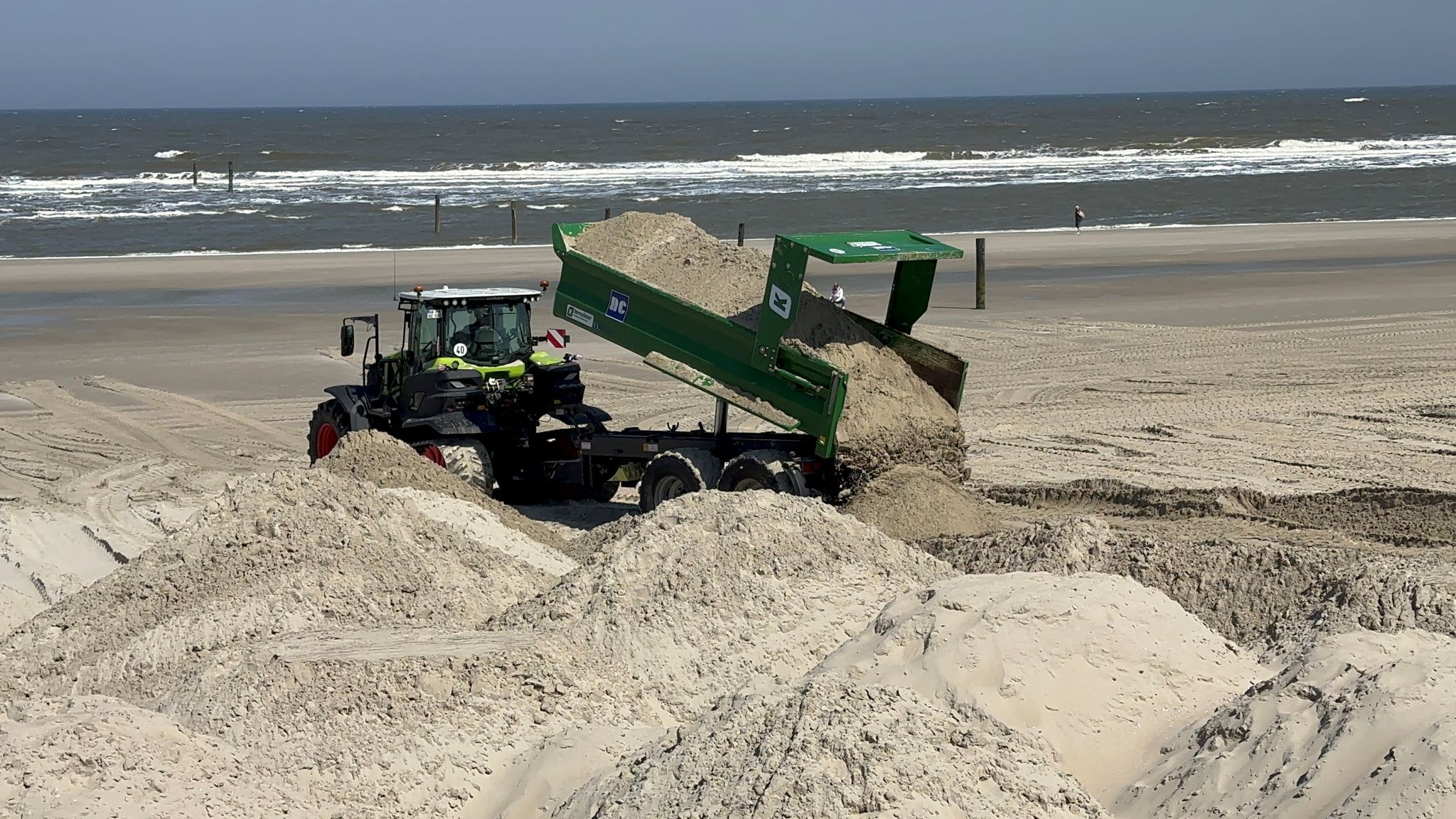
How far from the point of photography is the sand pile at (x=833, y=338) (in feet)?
35.4

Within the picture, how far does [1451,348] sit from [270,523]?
47.8 feet

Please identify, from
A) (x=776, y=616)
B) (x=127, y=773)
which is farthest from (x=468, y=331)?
(x=127, y=773)

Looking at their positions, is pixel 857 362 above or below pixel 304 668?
above

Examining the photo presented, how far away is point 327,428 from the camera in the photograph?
12961 millimetres

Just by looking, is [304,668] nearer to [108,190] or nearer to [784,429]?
[784,429]

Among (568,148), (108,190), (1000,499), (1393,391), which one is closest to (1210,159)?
(568,148)

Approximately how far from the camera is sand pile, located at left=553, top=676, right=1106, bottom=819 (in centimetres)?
496

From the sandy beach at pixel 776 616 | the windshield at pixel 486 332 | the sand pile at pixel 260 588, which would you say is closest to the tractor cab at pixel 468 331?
the windshield at pixel 486 332

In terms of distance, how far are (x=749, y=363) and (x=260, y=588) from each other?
4248 millimetres

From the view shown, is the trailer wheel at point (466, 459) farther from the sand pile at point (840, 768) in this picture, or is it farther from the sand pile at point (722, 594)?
the sand pile at point (840, 768)

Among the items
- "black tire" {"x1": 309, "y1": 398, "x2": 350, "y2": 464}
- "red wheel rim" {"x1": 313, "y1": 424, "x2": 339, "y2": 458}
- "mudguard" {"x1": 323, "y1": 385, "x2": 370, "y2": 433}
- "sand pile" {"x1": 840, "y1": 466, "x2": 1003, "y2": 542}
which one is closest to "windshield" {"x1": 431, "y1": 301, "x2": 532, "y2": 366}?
"mudguard" {"x1": 323, "y1": 385, "x2": 370, "y2": 433}

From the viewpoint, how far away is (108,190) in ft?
161

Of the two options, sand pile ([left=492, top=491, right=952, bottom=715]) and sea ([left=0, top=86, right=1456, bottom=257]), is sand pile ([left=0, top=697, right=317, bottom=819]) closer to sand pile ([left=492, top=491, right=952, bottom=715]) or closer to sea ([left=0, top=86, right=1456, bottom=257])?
sand pile ([left=492, top=491, right=952, bottom=715])

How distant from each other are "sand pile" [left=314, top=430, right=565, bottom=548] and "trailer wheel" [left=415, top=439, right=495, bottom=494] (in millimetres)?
291
